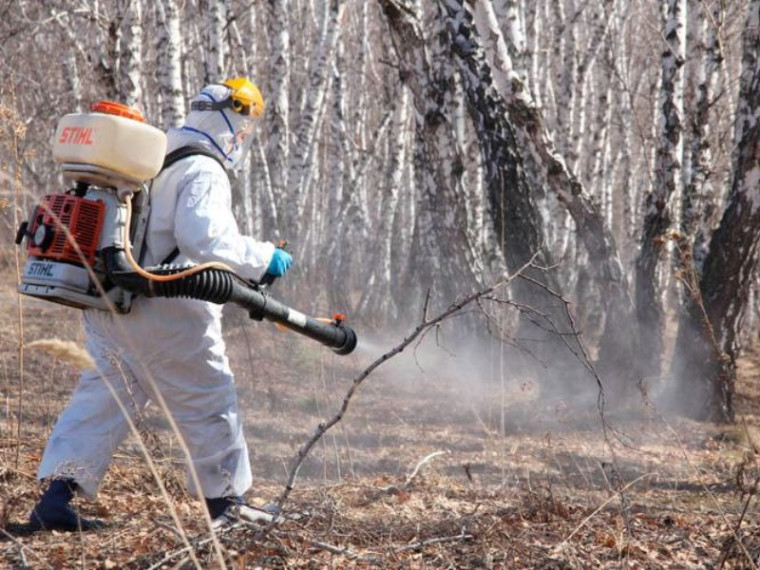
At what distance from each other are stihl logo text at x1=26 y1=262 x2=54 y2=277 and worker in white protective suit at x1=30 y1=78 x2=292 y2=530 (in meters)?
0.36

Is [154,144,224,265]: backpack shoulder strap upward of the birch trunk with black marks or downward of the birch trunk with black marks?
downward

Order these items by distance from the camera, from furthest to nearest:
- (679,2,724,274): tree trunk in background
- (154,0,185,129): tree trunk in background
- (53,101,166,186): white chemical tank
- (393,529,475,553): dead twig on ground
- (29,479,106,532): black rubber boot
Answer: (679,2,724,274): tree trunk in background → (154,0,185,129): tree trunk in background → (29,479,106,532): black rubber boot → (53,101,166,186): white chemical tank → (393,529,475,553): dead twig on ground

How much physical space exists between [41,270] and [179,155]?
791 millimetres

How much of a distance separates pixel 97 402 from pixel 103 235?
0.74m

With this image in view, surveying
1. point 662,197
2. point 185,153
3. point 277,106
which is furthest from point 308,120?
point 185,153

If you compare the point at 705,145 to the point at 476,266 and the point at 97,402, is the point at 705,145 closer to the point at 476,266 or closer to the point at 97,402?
the point at 476,266

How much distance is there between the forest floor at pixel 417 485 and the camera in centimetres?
360

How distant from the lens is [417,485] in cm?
538

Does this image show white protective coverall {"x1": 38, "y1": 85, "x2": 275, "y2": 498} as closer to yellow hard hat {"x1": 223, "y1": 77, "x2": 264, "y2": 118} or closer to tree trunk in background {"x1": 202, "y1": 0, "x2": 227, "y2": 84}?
yellow hard hat {"x1": 223, "y1": 77, "x2": 264, "y2": 118}

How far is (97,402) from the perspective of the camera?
4055 mm

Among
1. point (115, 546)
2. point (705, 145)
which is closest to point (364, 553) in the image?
point (115, 546)

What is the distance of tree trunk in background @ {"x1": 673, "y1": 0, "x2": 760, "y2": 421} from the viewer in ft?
25.2

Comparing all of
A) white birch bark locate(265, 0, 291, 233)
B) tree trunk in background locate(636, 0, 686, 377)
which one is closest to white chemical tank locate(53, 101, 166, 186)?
tree trunk in background locate(636, 0, 686, 377)

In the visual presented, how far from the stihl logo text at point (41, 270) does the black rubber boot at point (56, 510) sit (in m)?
0.88
